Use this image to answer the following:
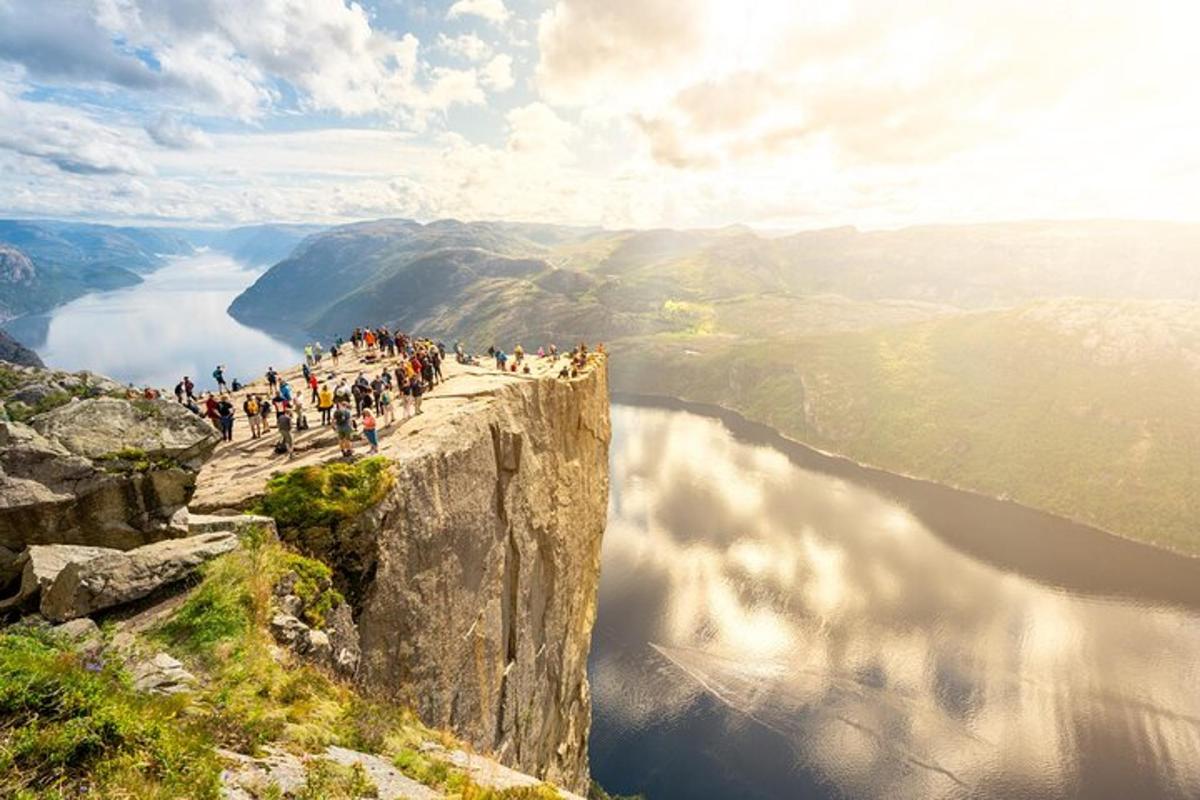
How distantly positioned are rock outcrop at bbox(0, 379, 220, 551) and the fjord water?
87663mm

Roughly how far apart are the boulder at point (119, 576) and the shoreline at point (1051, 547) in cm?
16094

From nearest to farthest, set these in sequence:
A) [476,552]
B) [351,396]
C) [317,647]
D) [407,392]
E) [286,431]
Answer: [317,647], [286,431], [476,552], [407,392], [351,396]

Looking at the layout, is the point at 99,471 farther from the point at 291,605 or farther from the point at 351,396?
the point at 351,396

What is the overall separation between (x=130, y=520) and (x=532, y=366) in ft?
104

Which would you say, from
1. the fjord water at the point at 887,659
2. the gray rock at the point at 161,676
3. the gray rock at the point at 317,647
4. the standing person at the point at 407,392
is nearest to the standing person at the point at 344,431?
the standing person at the point at 407,392

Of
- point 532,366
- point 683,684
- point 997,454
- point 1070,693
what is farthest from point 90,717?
point 997,454

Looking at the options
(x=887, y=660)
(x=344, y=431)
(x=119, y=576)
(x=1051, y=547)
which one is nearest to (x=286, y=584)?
(x=119, y=576)

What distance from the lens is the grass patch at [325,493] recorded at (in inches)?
794

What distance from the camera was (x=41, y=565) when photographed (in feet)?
47.4

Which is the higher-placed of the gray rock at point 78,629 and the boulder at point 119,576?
the boulder at point 119,576

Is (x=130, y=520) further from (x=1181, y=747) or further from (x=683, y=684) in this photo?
(x=1181, y=747)

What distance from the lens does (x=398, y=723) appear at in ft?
49.3

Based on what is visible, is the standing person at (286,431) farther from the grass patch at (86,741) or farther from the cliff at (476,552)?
the grass patch at (86,741)

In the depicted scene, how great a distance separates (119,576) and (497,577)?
1696 centimetres
